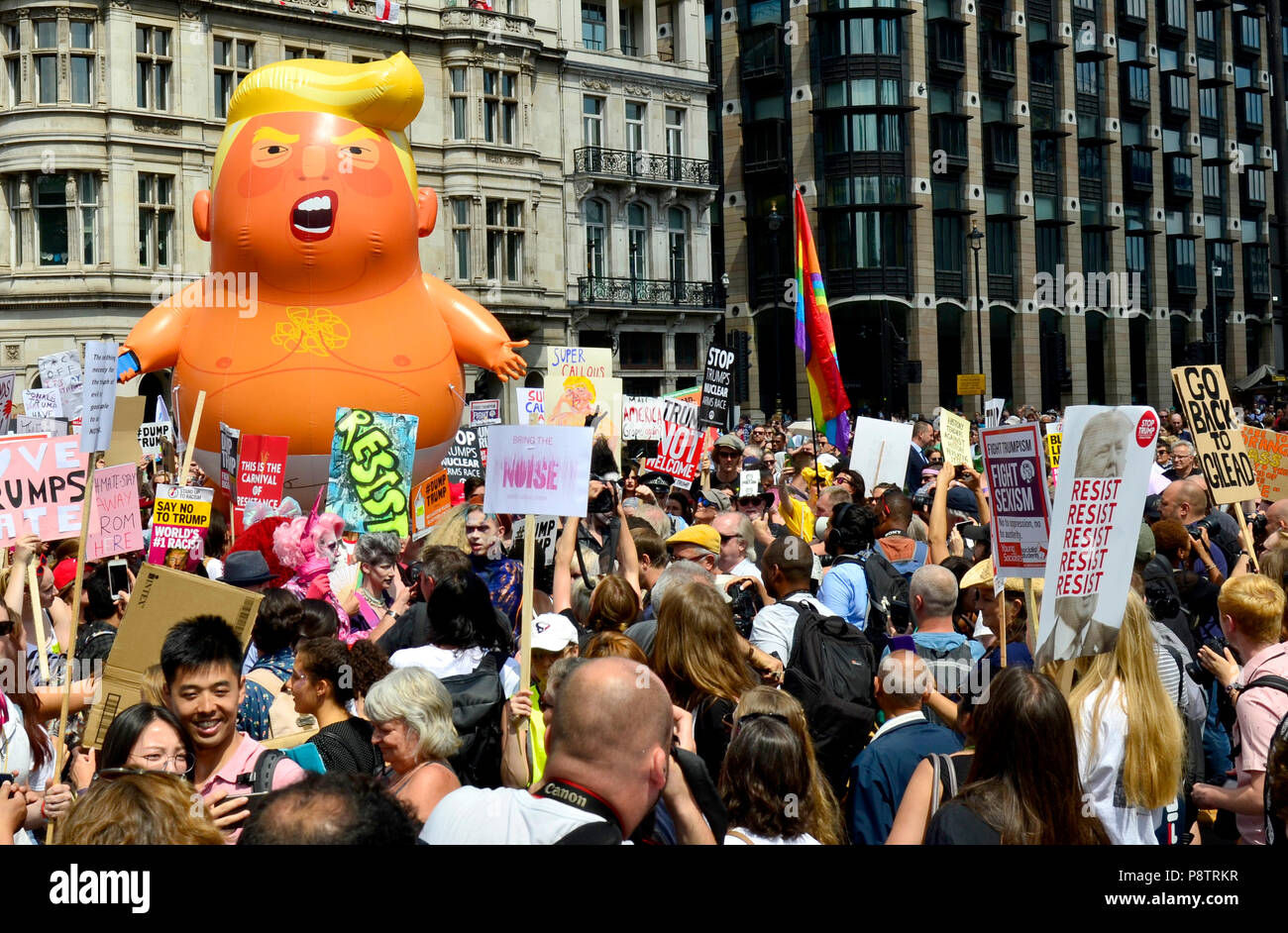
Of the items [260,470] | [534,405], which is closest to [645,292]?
[534,405]

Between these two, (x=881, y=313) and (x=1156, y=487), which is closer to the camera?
(x=1156, y=487)

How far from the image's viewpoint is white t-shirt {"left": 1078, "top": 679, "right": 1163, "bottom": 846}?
12.7 ft

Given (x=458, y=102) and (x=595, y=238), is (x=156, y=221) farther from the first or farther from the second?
(x=595, y=238)

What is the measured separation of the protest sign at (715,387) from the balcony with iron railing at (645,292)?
855 inches

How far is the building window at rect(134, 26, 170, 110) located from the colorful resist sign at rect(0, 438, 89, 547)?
24576mm

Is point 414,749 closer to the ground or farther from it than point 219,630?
closer to the ground

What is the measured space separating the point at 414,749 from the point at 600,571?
3.80 metres

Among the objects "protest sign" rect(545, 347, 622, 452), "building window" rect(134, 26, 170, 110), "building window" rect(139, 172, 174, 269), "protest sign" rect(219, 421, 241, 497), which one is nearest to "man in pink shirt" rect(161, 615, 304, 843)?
"protest sign" rect(219, 421, 241, 497)

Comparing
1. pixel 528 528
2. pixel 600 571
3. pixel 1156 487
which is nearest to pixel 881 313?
pixel 1156 487

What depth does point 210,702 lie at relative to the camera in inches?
157

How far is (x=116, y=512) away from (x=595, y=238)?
101 ft
